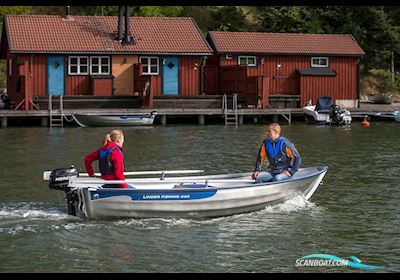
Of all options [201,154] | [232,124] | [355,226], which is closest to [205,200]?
[355,226]

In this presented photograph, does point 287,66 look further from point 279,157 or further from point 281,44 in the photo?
point 279,157

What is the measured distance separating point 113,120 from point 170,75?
688cm

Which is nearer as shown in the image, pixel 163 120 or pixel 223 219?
pixel 223 219

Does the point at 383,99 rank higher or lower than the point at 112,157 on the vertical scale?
higher

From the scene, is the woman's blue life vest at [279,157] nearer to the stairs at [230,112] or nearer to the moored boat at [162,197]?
the moored boat at [162,197]

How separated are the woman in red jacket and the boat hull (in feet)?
78.3

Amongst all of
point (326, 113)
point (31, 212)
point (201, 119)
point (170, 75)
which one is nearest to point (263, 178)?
point (31, 212)

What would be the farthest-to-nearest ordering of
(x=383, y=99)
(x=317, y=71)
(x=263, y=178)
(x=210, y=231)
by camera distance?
(x=383, y=99) → (x=317, y=71) → (x=263, y=178) → (x=210, y=231)

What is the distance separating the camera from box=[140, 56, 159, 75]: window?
148ft

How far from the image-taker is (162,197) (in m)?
15.5

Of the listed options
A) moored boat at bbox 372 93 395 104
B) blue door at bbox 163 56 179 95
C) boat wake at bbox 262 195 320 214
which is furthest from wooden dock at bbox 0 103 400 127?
boat wake at bbox 262 195 320 214

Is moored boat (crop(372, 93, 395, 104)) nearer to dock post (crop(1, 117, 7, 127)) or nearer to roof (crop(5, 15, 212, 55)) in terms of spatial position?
roof (crop(5, 15, 212, 55))

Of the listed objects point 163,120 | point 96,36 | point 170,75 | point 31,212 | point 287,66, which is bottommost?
point 31,212
